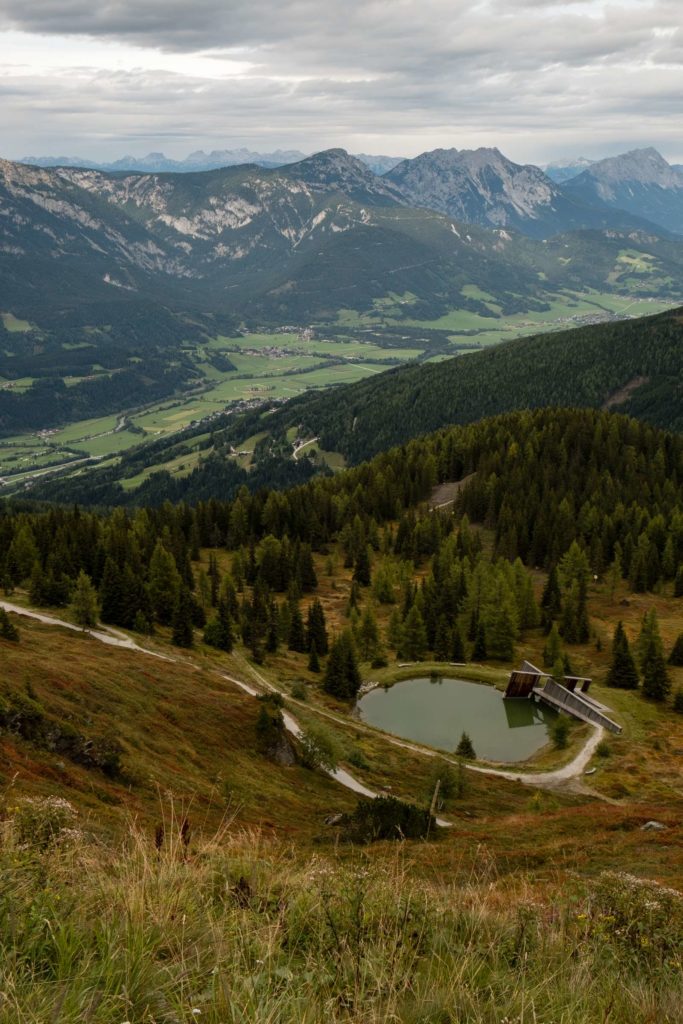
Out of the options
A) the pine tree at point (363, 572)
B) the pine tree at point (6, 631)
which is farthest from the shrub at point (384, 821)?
the pine tree at point (363, 572)

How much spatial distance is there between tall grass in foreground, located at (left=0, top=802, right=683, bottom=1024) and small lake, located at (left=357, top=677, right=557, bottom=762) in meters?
67.9

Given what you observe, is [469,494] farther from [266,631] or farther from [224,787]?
[224,787]

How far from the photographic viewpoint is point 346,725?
7619cm

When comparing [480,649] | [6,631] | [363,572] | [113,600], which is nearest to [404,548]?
[363,572]

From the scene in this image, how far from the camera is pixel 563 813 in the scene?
52.5m

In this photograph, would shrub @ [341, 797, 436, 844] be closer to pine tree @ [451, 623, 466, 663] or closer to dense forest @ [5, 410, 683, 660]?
dense forest @ [5, 410, 683, 660]

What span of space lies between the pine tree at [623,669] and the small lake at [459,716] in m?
13.1

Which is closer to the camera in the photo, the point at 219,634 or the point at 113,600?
the point at 113,600

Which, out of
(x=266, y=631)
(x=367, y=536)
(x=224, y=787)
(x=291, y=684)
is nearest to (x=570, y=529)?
(x=367, y=536)

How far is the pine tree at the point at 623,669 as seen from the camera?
9519 cm

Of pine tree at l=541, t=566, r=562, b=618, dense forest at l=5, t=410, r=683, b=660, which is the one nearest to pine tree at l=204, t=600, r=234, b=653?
dense forest at l=5, t=410, r=683, b=660

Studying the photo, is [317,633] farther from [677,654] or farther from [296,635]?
[677,654]

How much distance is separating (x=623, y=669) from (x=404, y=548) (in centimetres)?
6675

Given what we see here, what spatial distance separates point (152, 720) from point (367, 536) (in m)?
107
